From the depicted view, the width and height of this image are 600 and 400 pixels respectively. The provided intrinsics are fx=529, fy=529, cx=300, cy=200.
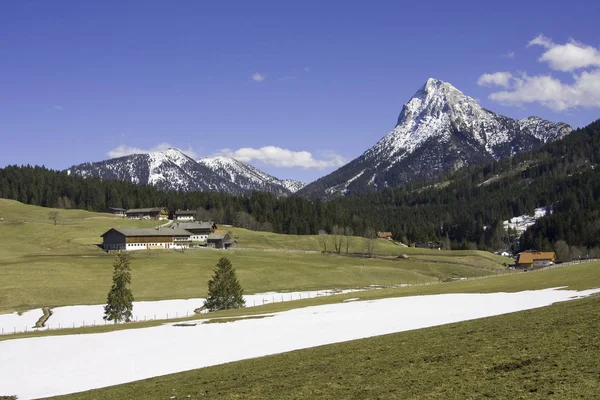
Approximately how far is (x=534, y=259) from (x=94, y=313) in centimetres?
14132

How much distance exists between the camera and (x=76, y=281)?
99.6 metres

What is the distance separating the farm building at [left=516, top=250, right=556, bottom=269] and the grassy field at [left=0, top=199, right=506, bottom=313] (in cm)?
626

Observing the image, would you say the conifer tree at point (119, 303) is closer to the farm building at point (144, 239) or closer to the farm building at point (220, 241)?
the farm building at point (144, 239)

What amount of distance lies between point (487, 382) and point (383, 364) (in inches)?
268

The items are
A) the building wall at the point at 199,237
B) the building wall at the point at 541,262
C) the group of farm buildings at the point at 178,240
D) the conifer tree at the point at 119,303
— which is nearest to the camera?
the conifer tree at the point at 119,303

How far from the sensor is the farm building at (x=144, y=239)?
148 meters

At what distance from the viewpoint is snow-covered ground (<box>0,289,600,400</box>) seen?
34469 millimetres

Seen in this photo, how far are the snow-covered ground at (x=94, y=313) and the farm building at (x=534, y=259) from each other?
98.8 m

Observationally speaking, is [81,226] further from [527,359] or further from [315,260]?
[527,359]

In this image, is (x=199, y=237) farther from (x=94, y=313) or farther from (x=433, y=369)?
(x=433, y=369)

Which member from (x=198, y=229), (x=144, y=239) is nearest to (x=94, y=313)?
(x=144, y=239)

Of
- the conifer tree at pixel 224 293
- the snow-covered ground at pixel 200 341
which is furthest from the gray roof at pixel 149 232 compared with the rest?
the snow-covered ground at pixel 200 341

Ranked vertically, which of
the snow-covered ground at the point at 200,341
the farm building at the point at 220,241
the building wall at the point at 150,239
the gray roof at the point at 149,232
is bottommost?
the snow-covered ground at the point at 200,341

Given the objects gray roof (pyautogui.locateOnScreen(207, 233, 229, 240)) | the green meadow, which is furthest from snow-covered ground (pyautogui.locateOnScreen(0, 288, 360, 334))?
gray roof (pyautogui.locateOnScreen(207, 233, 229, 240))
